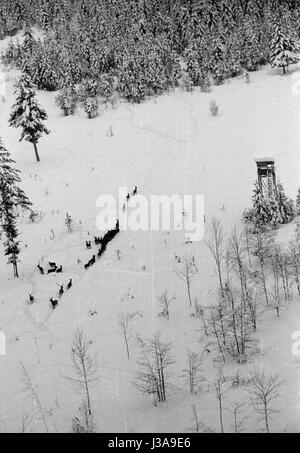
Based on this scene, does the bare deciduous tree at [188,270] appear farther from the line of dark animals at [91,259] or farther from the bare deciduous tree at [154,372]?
the line of dark animals at [91,259]

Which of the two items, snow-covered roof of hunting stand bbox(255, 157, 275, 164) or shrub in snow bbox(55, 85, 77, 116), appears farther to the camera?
shrub in snow bbox(55, 85, 77, 116)

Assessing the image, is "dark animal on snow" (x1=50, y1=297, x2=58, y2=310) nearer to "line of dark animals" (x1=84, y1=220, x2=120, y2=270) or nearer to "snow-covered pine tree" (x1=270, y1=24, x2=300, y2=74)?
"line of dark animals" (x1=84, y1=220, x2=120, y2=270)

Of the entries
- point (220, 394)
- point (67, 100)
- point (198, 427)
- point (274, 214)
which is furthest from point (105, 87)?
point (198, 427)

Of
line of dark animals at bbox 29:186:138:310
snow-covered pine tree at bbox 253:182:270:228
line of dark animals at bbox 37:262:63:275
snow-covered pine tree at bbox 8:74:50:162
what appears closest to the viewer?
line of dark animals at bbox 29:186:138:310

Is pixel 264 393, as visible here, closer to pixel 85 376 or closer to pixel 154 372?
pixel 154 372

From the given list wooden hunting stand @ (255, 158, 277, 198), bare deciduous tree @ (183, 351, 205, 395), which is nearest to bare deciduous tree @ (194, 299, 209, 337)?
bare deciduous tree @ (183, 351, 205, 395)

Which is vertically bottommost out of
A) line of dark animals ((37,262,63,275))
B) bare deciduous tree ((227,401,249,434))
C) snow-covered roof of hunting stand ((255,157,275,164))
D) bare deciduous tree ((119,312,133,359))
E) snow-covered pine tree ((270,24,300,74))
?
bare deciduous tree ((227,401,249,434))
